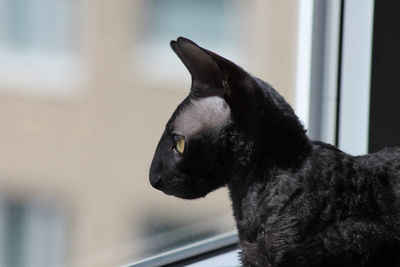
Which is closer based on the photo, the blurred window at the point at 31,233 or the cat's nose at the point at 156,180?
the cat's nose at the point at 156,180

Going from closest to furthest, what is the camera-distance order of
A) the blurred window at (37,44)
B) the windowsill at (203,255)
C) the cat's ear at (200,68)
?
1. the cat's ear at (200,68)
2. the blurred window at (37,44)
3. the windowsill at (203,255)

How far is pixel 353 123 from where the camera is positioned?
1.25 metres

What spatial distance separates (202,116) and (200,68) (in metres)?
0.05

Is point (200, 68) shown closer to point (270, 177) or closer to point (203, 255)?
point (270, 177)

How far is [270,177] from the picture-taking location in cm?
71

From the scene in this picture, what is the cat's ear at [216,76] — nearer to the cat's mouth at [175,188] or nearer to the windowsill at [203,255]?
the cat's mouth at [175,188]

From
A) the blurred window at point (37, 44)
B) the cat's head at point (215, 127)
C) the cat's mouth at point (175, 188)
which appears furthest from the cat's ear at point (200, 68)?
the blurred window at point (37, 44)

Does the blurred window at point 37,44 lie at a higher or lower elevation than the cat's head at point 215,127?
higher

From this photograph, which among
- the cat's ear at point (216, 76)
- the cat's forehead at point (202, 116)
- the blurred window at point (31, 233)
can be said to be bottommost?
the blurred window at point (31, 233)

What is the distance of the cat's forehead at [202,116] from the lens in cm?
71

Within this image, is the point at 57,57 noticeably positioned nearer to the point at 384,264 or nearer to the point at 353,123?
the point at 384,264

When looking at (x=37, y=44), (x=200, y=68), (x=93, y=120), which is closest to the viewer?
(x=200, y=68)

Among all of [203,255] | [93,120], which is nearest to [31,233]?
[93,120]

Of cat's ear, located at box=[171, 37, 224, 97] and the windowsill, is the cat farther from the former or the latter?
the windowsill
